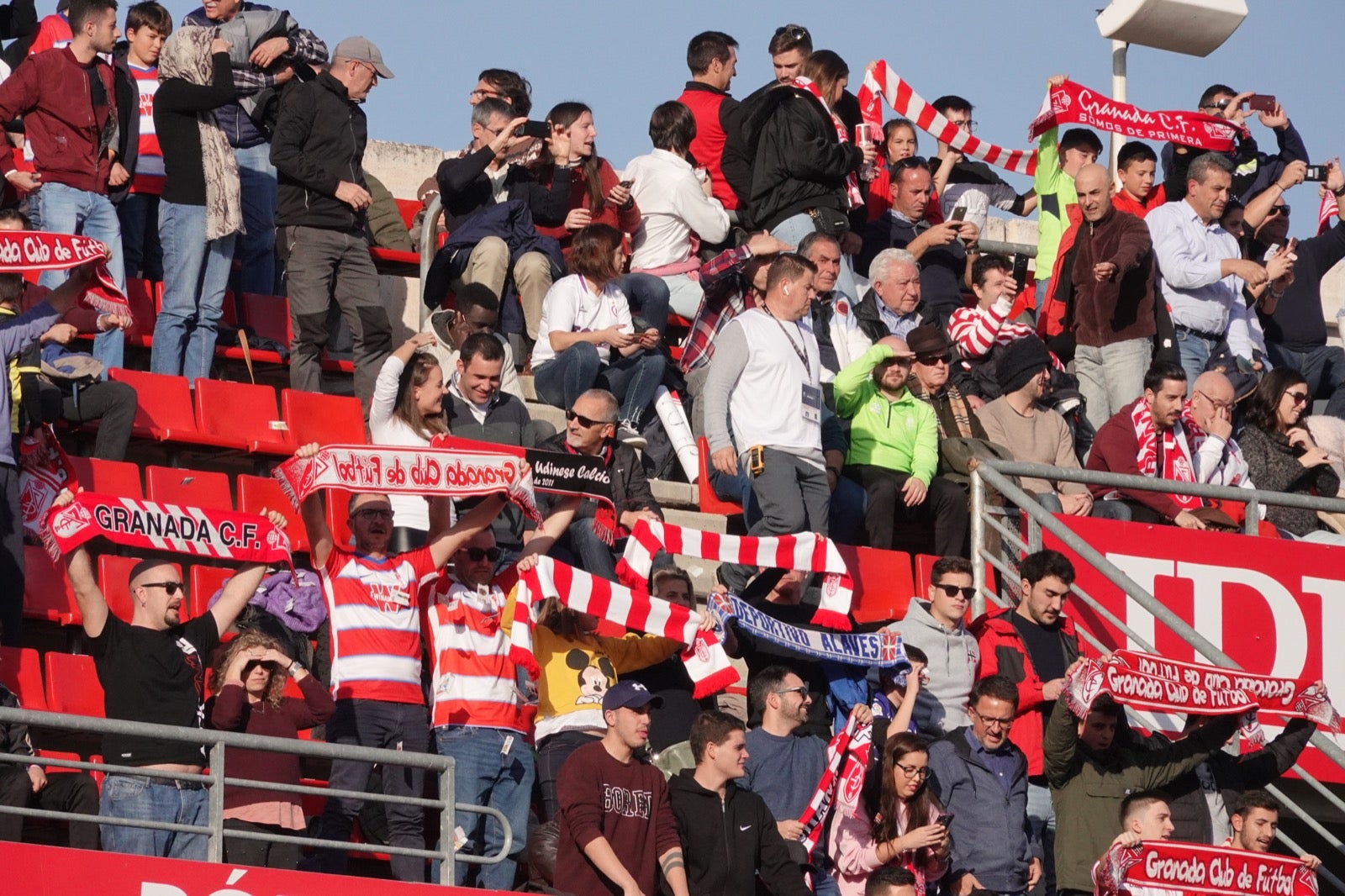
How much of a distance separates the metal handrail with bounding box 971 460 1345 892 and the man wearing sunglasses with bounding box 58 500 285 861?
4281 millimetres

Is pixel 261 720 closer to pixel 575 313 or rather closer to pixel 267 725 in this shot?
pixel 267 725

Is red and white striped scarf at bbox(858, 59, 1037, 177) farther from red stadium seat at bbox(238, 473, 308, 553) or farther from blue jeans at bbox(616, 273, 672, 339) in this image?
red stadium seat at bbox(238, 473, 308, 553)

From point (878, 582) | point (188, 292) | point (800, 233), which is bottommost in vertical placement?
point (878, 582)

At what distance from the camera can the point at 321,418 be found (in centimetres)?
1308

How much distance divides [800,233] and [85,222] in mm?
4189

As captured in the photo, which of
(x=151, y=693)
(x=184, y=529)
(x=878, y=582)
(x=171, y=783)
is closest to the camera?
(x=171, y=783)

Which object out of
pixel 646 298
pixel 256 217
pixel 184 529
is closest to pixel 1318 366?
pixel 646 298

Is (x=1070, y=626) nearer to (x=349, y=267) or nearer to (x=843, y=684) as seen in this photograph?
(x=843, y=684)

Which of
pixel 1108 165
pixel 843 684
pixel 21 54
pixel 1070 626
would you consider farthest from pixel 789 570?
pixel 1108 165

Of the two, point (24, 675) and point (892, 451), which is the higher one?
point (892, 451)

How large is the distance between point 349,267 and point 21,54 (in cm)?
255

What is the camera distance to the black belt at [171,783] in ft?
30.3

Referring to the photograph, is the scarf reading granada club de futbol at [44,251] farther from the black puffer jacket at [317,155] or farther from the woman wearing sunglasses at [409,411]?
the black puffer jacket at [317,155]

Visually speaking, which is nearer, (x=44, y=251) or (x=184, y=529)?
(x=44, y=251)
